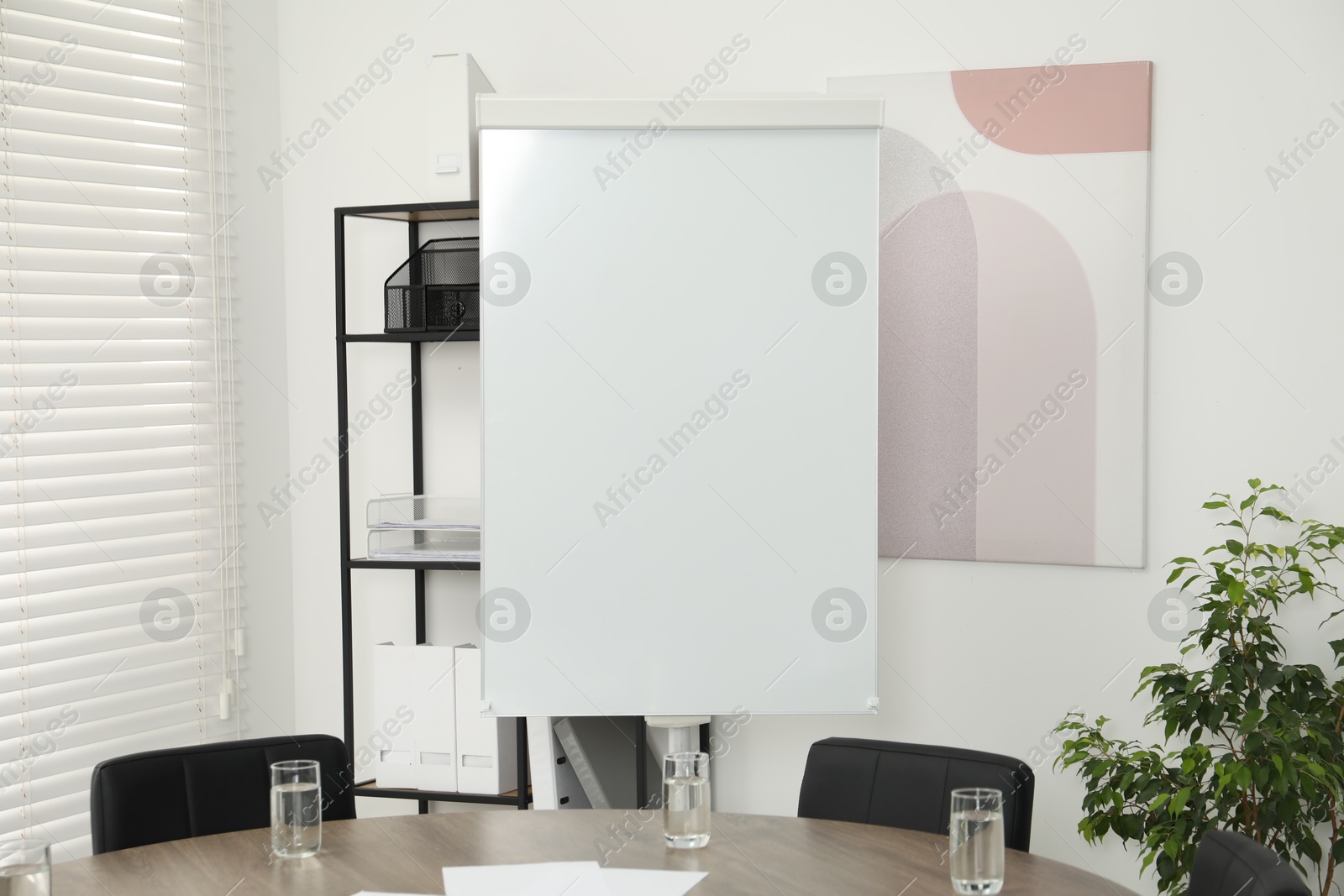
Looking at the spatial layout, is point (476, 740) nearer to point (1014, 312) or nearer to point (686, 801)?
point (686, 801)

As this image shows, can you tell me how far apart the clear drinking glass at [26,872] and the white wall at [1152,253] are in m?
1.97

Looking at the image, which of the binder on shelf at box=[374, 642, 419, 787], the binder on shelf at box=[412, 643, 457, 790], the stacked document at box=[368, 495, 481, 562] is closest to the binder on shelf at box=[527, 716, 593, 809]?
the binder on shelf at box=[412, 643, 457, 790]

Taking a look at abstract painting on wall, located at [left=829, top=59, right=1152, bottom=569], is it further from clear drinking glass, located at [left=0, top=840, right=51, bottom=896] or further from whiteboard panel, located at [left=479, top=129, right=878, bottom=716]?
clear drinking glass, located at [left=0, top=840, right=51, bottom=896]

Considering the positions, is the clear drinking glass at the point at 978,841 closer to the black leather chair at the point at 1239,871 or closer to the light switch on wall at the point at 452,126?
the black leather chair at the point at 1239,871

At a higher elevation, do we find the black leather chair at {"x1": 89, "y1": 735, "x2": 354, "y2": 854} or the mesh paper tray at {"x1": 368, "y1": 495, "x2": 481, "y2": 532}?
the mesh paper tray at {"x1": 368, "y1": 495, "x2": 481, "y2": 532}

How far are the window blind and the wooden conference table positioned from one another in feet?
4.03

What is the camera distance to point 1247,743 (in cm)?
230

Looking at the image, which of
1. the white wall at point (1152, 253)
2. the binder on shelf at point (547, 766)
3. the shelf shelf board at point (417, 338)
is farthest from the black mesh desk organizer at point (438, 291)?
the binder on shelf at point (547, 766)

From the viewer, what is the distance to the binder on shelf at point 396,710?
10.1ft

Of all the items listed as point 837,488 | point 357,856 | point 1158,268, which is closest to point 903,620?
point 837,488

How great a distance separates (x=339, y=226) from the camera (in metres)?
3.14

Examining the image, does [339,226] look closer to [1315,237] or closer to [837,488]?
[837,488]

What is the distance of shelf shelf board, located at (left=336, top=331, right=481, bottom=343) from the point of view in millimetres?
2990

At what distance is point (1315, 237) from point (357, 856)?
243cm
